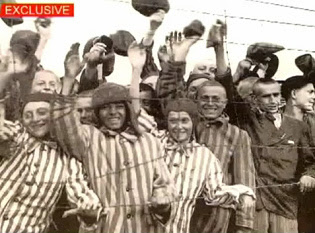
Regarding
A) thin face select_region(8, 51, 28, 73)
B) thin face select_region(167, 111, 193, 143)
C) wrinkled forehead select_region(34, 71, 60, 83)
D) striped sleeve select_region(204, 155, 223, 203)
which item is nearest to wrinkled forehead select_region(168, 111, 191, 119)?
thin face select_region(167, 111, 193, 143)

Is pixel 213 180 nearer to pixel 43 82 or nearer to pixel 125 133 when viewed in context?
pixel 125 133

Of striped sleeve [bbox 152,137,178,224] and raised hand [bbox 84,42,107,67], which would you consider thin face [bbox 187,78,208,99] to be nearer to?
striped sleeve [bbox 152,137,178,224]

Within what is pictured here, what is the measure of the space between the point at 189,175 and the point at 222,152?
172 millimetres

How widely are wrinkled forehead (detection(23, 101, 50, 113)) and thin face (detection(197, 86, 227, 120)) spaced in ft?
2.06

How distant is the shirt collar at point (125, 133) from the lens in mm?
2525

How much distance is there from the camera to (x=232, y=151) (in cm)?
262

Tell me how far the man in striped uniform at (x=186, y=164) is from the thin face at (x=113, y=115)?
0.19 meters

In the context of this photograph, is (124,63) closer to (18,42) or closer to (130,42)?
(130,42)

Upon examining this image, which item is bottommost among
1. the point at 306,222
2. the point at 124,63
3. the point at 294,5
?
the point at 306,222

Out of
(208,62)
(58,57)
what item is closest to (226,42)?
(208,62)

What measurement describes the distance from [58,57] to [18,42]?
0.17 meters

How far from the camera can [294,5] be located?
2705 mm

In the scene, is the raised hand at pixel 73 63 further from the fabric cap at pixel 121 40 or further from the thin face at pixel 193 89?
the thin face at pixel 193 89

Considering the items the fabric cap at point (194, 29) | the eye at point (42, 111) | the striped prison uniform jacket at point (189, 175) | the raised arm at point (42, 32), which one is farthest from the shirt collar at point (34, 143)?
the fabric cap at point (194, 29)
